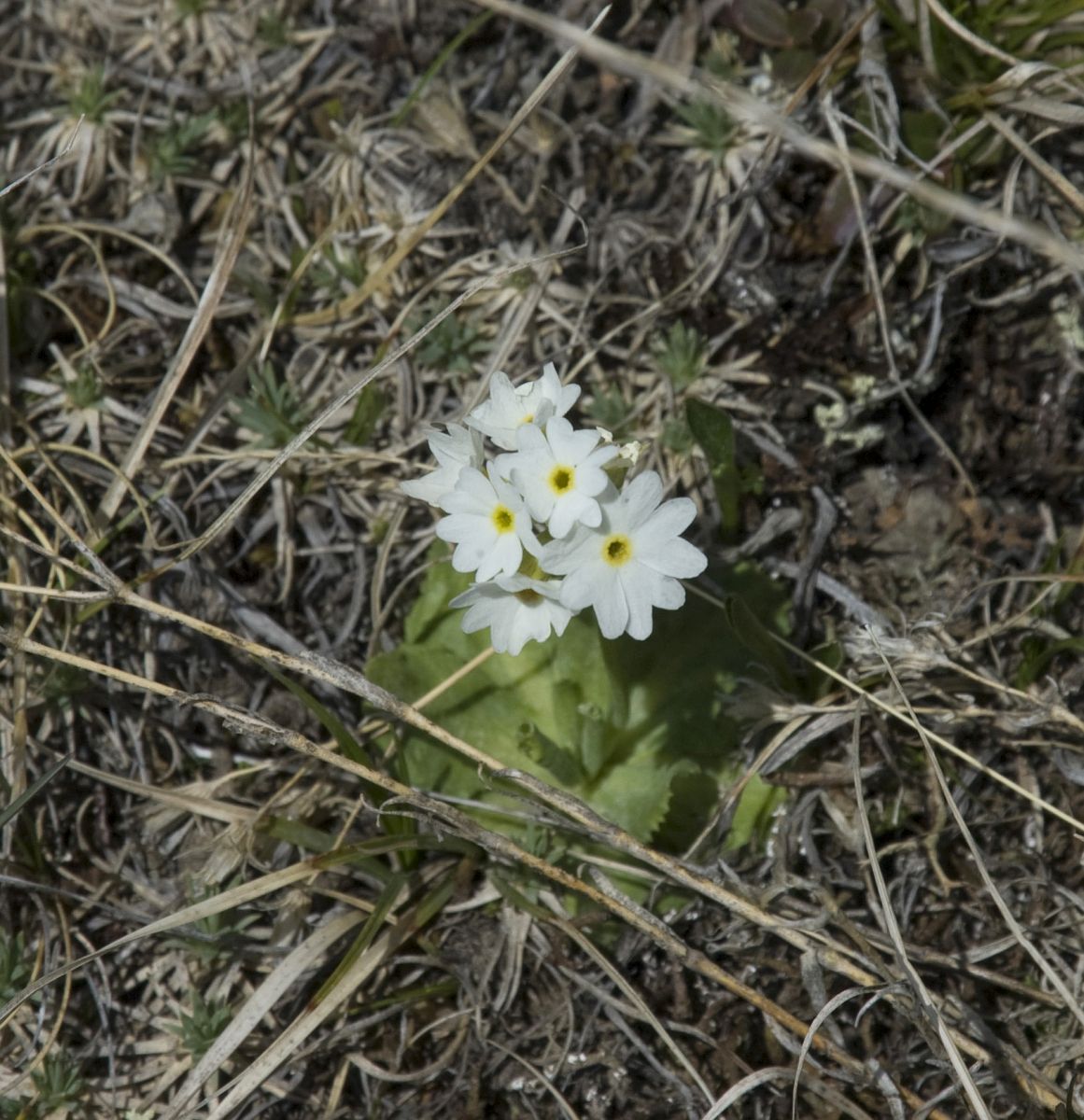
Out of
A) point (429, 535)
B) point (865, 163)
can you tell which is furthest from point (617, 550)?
point (429, 535)

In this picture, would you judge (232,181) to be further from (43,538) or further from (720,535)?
(720,535)

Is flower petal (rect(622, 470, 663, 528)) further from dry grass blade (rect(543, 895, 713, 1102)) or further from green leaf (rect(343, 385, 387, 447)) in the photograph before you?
green leaf (rect(343, 385, 387, 447))

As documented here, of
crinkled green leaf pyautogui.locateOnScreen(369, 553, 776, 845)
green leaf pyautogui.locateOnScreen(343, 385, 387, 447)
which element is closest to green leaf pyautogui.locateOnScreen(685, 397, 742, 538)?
crinkled green leaf pyautogui.locateOnScreen(369, 553, 776, 845)

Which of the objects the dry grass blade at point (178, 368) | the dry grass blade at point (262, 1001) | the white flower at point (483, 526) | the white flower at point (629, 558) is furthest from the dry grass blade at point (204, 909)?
the dry grass blade at point (178, 368)

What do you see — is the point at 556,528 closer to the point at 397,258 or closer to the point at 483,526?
the point at 483,526

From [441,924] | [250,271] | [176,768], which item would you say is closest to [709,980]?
[441,924]

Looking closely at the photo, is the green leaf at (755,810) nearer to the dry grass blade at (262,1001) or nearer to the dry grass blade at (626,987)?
the dry grass blade at (626,987)
